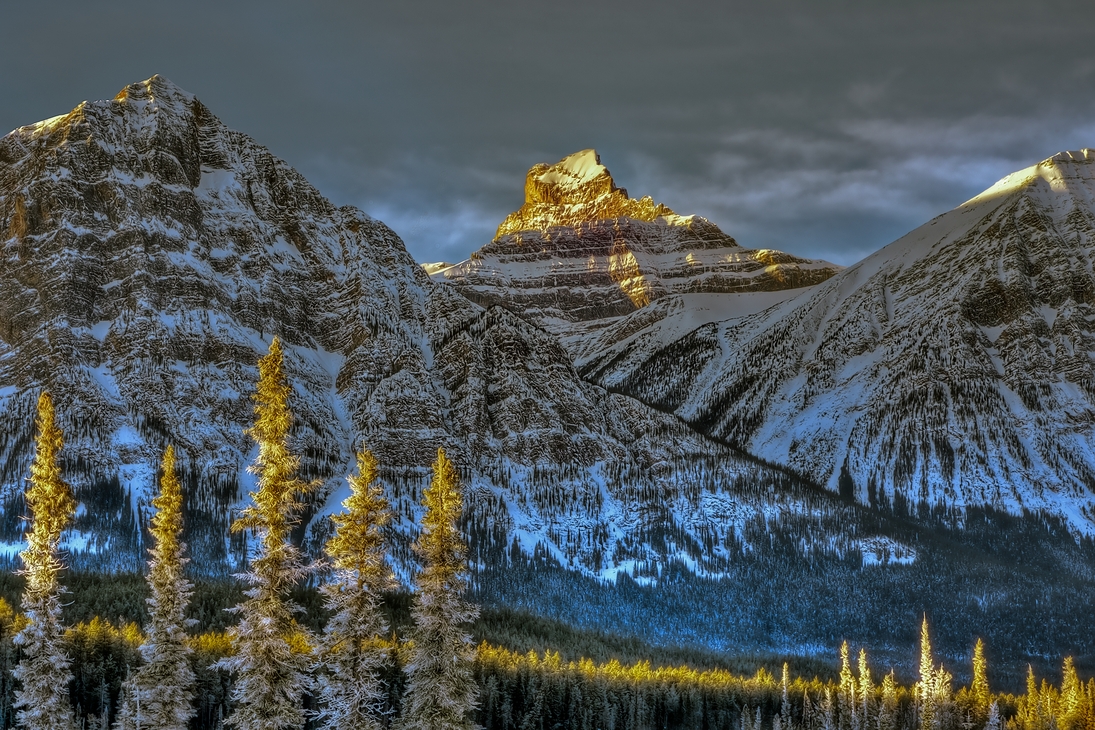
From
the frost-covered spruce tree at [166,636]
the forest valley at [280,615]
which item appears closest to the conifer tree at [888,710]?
the forest valley at [280,615]

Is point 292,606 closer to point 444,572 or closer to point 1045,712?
point 444,572

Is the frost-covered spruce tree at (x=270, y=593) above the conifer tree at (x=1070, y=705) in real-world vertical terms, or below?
above

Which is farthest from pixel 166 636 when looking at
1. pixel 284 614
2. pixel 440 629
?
pixel 284 614

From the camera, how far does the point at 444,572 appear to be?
50875 millimetres

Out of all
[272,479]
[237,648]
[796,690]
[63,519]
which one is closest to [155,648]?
[63,519]

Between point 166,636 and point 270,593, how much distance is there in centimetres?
1843

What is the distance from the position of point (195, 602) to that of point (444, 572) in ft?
427

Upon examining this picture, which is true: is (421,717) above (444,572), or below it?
below

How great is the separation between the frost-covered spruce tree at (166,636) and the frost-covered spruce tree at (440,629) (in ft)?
47.1

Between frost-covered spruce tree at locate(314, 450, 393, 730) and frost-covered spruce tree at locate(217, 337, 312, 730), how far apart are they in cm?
164

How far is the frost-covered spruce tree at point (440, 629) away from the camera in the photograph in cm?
5062

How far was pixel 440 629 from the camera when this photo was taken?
5075 cm

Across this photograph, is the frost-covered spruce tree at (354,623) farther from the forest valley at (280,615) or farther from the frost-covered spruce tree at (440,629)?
the frost-covered spruce tree at (440,629)

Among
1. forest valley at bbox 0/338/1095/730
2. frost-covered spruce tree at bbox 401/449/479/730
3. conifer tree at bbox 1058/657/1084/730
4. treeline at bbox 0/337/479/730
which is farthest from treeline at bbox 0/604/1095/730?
frost-covered spruce tree at bbox 401/449/479/730
